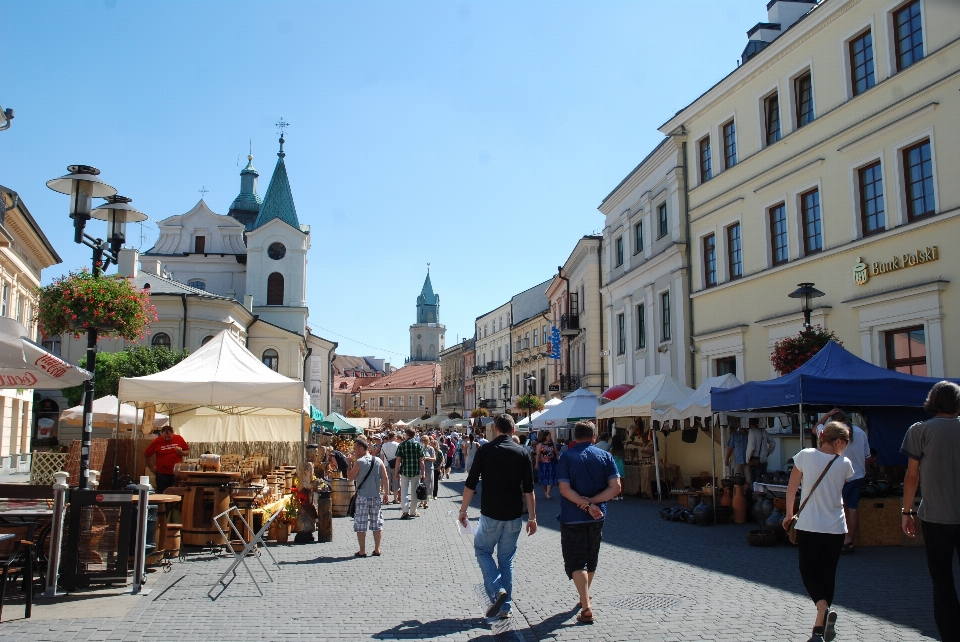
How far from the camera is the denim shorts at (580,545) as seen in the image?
7305mm

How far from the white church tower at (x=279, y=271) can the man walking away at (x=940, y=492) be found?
54.8 m

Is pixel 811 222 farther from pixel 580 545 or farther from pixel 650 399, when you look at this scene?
pixel 580 545

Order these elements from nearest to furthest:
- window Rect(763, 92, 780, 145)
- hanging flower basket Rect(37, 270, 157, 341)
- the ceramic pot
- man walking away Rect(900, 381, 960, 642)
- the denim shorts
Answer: man walking away Rect(900, 381, 960, 642), the denim shorts, hanging flower basket Rect(37, 270, 157, 341), the ceramic pot, window Rect(763, 92, 780, 145)

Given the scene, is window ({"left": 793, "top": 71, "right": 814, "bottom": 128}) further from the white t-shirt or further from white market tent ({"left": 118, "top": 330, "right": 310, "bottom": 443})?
the white t-shirt

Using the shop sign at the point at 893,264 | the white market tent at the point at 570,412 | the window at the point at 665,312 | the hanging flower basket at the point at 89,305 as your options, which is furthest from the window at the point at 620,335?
the hanging flower basket at the point at 89,305

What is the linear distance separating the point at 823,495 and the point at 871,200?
12504 millimetres

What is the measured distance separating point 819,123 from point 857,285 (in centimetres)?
400

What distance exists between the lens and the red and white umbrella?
26.1 feet

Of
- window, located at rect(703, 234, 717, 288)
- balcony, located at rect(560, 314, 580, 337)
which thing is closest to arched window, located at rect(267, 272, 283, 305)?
balcony, located at rect(560, 314, 580, 337)

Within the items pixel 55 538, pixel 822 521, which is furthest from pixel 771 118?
pixel 55 538

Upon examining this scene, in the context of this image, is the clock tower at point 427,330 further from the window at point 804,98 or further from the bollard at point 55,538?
the bollard at point 55,538

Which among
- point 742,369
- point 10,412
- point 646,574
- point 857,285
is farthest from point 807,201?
point 10,412

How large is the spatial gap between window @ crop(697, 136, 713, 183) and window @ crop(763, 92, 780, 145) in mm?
2893

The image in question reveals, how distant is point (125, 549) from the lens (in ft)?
27.5
